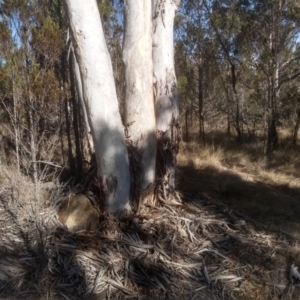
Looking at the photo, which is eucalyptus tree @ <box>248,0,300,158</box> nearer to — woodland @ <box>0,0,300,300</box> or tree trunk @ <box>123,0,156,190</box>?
woodland @ <box>0,0,300,300</box>

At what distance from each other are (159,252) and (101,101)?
1915 millimetres

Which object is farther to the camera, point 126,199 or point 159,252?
point 126,199

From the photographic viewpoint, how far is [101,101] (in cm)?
490

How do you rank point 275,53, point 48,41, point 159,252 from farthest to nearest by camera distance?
point 275,53 < point 48,41 < point 159,252

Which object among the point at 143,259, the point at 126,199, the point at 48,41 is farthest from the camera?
the point at 48,41

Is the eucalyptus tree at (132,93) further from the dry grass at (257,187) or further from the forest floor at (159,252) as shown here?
the dry grass at (257,187)

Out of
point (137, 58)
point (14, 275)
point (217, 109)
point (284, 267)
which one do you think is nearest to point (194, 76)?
point (217, 109)

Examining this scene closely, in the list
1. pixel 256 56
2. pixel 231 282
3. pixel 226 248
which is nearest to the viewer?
pixel 231 282

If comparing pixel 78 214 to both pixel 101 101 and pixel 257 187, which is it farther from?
pixel 257 187

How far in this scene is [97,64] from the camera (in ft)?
15.7

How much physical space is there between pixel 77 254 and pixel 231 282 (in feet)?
5.62

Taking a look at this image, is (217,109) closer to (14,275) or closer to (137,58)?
(137,58)

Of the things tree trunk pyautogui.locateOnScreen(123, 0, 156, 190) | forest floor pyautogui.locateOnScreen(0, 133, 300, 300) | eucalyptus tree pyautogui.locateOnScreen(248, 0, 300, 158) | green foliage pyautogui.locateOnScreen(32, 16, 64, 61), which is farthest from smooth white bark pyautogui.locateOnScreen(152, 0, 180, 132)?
eucalyptus tree pyautogui.locateOnScreen(248, 0, 300, 158)

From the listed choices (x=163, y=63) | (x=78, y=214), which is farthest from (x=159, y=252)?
(x=163, y=63)
